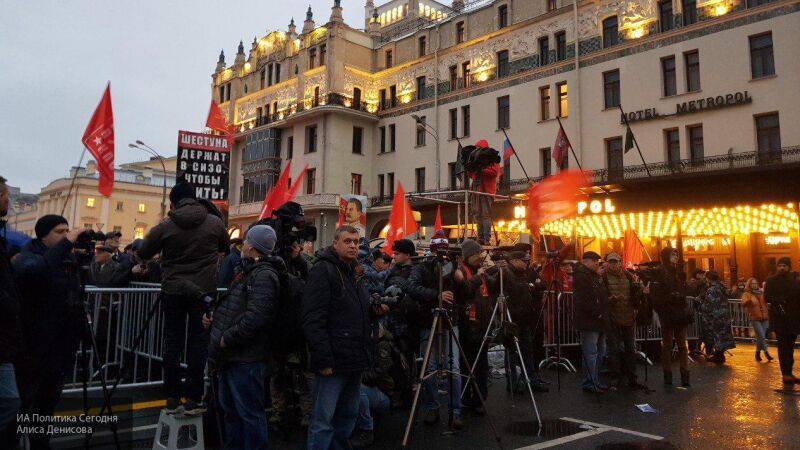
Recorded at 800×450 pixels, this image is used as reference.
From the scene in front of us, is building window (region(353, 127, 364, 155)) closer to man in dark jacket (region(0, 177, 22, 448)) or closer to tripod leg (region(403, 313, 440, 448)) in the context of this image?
tripod leg (region(403, 313, 440, 448))

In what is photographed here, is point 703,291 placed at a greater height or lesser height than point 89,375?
greater

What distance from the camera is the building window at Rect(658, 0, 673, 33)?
25.5 m

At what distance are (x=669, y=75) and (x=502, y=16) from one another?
12199 millimetres

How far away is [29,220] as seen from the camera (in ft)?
314

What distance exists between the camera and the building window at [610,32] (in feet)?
90.0

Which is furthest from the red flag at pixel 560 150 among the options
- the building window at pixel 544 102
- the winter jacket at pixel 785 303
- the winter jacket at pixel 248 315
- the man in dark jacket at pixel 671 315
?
the winter jacket at pixel 248 315

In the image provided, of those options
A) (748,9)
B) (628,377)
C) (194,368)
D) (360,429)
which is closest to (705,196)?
(748,9)

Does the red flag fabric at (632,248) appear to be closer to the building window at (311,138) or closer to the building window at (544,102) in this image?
the building window at (544,102)

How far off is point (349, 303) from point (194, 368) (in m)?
1.93

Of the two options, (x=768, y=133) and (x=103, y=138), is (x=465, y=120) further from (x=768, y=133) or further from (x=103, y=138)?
(x=103, y=138)

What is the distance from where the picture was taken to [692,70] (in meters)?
24.5

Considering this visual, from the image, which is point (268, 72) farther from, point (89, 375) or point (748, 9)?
point (89, 375)

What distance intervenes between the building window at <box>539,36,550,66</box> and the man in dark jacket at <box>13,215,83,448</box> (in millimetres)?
29650

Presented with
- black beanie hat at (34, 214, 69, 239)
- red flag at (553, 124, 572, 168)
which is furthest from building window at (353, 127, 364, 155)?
black beanie hat at (34, 214, 69, 239)
